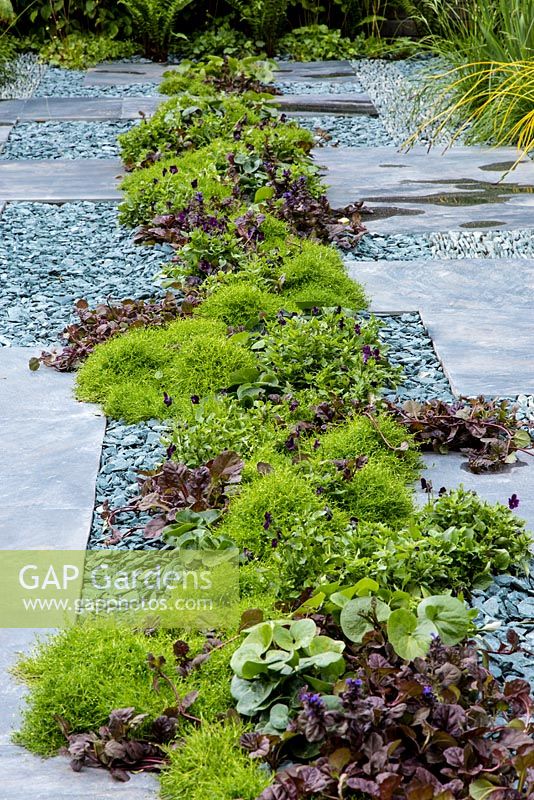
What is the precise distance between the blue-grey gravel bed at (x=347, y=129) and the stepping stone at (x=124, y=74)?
6.41 ft

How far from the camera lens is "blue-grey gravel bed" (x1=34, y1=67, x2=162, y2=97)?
8297 millimetres

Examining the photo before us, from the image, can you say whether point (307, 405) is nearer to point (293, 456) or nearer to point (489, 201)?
point (293, 456)

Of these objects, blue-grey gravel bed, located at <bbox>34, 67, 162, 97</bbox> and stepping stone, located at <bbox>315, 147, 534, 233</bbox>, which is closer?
stepping stone, located at <bbox>315, 147, 534, 233</bbox>

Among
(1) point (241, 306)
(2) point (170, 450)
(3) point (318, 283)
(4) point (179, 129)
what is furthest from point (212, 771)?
(4) point (179, 129)

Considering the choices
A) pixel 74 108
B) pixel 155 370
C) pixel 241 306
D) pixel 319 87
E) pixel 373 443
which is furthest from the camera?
pixel 319 87

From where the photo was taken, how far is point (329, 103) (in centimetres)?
785

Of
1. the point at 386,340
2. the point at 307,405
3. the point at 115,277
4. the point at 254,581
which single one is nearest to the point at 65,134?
the point at 115,277

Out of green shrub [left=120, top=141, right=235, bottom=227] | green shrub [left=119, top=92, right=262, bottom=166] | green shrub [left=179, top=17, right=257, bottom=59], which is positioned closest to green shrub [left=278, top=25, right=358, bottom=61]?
green shrub [left=179, top=17, right=257, bottom=59]

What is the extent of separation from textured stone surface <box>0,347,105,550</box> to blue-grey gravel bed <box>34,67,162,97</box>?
16.2ft

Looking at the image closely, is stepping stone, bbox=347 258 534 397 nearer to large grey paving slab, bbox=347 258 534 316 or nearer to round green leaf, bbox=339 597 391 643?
large grey paving slab, bbox=347 258 534 316

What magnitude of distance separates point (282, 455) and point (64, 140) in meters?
4.61

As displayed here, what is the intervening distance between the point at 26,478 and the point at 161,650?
99 centimetres

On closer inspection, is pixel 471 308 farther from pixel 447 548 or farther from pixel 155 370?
pixel 447 548

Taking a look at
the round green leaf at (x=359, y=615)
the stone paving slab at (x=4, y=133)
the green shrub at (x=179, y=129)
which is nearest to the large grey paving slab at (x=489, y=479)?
the round green leaf at (x=359, y=615)
